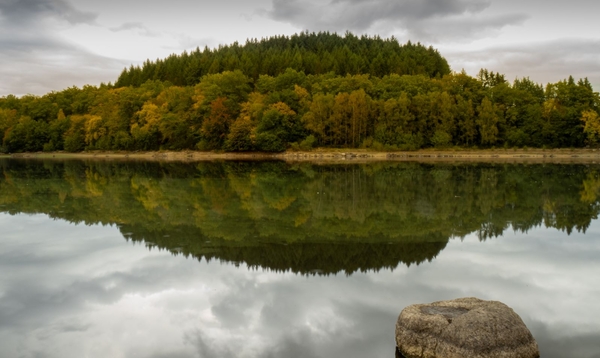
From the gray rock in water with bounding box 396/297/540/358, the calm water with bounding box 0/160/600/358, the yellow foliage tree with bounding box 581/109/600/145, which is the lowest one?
the calm water with bounding box 0/160/600/358

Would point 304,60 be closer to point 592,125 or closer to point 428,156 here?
point 428,156

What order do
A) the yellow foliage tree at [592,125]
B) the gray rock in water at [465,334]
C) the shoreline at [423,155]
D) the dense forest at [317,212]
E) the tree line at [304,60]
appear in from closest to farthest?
the gray rock in water at [465,334] < the dense forest at [317,212] < the shoreline at [423,155] < the yellow foliage tree at [592,125] < the tree line at [304,60]

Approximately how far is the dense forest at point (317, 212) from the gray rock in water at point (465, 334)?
519 cm

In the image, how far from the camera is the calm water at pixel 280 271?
9438 mm

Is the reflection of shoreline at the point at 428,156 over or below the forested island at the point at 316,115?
below

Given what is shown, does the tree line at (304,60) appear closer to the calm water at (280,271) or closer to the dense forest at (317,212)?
the dense forest at (317,212)

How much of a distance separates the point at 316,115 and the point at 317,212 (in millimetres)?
56212

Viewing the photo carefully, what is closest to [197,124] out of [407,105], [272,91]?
[272,91]

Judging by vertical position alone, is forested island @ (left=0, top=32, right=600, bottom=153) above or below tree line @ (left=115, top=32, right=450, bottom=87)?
below

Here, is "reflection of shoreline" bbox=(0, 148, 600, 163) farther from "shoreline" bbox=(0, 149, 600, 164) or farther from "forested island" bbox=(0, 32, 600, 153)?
"forested island" bbox=(0, 32, 600, 153)

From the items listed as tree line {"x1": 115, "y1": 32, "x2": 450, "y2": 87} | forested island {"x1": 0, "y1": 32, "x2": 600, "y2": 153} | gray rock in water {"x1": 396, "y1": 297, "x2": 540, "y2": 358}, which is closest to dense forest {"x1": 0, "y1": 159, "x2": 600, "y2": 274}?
gray rock in water {"x1": 396, "y1": 297, "x2": 540, "y2": 358}

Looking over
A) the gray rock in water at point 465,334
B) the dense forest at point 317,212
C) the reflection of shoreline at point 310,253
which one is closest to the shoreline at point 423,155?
the dense forest at point 317,212

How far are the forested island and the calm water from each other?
50.0 metres

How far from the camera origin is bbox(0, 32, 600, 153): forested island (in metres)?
73.9
